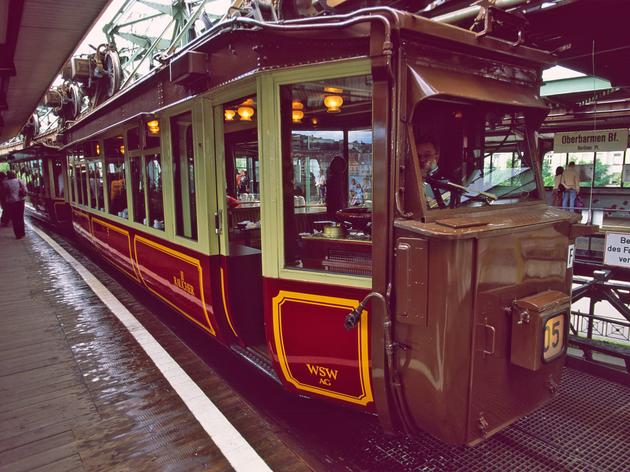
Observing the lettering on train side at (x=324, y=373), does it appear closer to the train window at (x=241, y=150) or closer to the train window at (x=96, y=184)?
the train window at (x=241, y=150)

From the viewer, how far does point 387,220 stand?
2.33 m

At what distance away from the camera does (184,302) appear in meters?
4.42

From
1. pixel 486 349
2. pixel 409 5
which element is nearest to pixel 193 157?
pixel 409 5

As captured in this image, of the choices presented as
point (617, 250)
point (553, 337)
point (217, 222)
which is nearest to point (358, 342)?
point (553, 337)

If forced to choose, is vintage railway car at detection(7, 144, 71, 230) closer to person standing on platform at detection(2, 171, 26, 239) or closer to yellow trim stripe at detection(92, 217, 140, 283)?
person standing on platform at detection(2, 171, 26, 239)

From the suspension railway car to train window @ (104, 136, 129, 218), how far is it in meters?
2.57

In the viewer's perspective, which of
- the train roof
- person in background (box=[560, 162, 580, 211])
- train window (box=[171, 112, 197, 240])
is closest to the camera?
the train roof

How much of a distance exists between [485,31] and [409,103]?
2.13 feet

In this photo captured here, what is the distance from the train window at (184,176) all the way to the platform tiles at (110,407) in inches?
48.5

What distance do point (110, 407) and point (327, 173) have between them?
100 inches

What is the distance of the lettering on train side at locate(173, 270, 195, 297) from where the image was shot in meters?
4.14

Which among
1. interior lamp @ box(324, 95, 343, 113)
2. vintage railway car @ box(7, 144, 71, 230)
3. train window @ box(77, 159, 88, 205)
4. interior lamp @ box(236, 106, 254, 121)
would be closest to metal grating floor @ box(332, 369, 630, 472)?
interior lamp @ box(324, 95, 343, 113)

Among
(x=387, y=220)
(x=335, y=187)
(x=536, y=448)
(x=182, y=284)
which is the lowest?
(x=536, y=448)

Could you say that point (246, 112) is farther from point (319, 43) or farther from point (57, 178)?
point (57, 178)
